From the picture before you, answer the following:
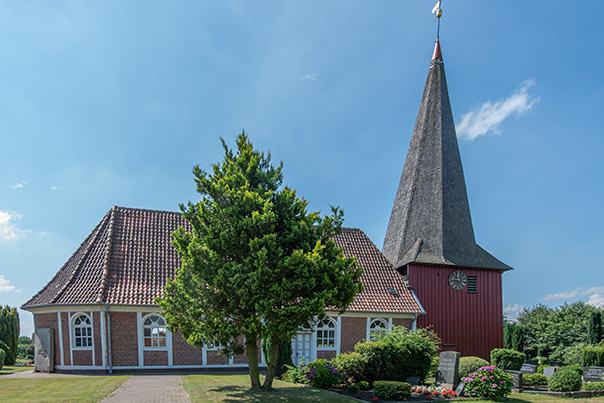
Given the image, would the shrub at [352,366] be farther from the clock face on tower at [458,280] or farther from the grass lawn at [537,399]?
the clock face on tower at [458,280]

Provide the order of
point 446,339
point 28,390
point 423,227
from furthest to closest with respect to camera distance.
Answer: point 423,227 < point 446,339 < point 28,390

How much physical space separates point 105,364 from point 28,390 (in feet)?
14.8

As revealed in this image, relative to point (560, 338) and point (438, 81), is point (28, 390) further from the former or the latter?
point (560, 338)

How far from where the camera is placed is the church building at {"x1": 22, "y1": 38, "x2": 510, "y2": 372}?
1578cm

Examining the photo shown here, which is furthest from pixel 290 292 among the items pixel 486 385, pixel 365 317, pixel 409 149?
pixel 409 149

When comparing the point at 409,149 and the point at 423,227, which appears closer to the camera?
the point at 423,227

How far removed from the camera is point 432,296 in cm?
2064

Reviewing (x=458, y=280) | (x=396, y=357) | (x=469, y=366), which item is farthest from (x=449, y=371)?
(x=458, y=280)

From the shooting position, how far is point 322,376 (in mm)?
12336

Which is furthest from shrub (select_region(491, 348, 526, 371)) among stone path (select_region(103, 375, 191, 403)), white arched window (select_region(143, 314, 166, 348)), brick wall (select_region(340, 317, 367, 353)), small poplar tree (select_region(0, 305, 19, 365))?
small poplar tree (select_region(0, 305, 19, 365))

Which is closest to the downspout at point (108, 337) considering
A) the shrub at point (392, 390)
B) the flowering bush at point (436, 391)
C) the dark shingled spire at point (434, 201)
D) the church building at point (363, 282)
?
the church building at point (363, 282)

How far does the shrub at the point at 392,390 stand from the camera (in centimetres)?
1126

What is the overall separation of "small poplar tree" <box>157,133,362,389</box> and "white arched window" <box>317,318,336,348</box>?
761 cm

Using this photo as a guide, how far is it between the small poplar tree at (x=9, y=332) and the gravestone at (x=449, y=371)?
21.5 metres
